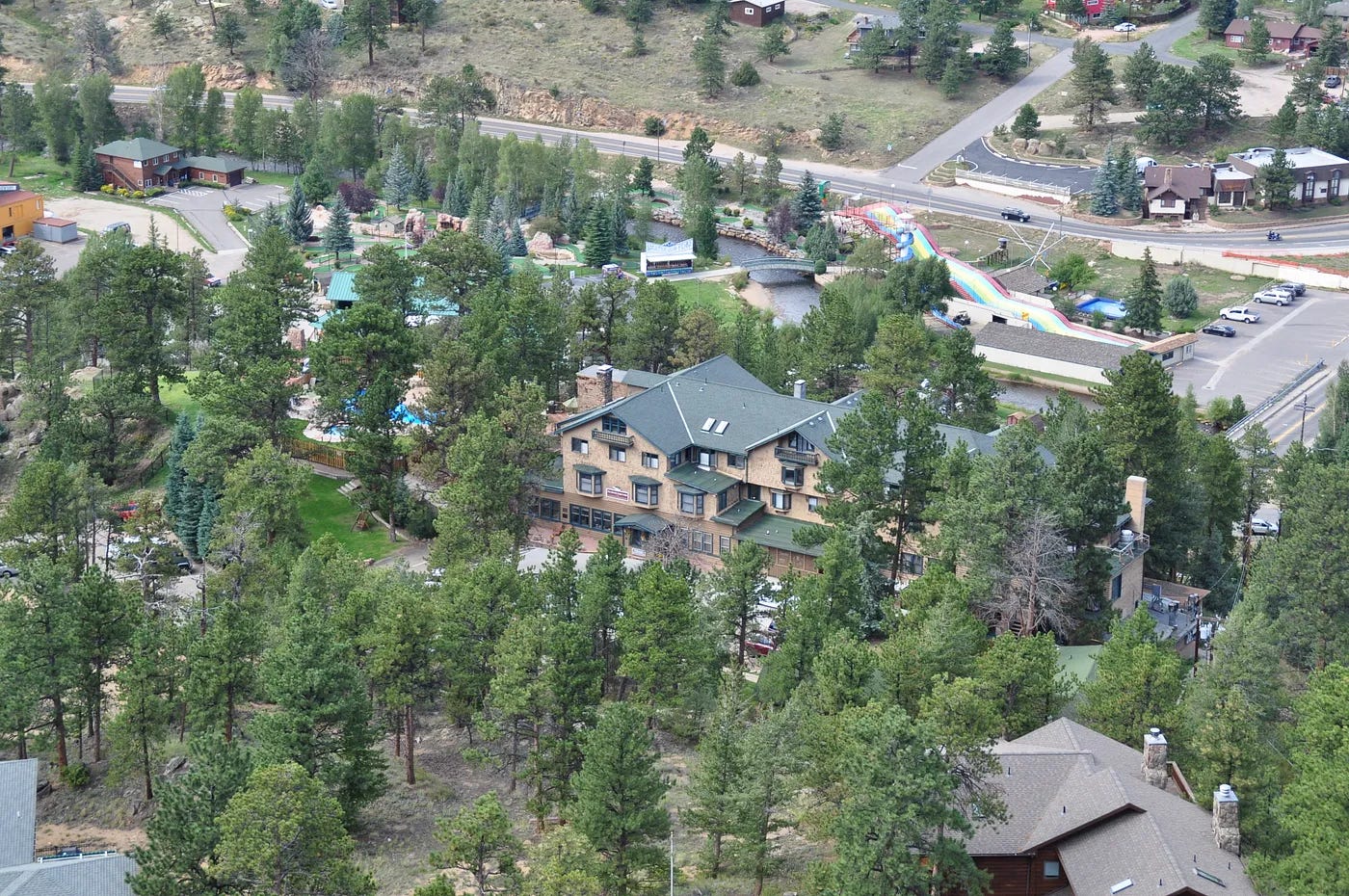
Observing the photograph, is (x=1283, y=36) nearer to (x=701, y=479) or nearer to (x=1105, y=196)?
(x=1105, y=196)

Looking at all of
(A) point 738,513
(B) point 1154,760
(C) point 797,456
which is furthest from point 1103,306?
(B) point 1154,760

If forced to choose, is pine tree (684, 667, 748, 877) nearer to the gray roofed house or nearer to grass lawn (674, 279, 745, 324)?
the gray roofed house

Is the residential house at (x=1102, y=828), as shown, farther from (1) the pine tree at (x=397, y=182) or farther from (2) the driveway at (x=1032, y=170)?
(1) the pine tree at (x=397, y=182)

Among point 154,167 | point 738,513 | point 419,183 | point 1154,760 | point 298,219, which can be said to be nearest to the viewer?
point 1154,760

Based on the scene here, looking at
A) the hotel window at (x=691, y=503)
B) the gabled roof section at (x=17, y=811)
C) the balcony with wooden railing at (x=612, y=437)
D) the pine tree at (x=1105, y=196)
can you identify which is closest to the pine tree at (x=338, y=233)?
the balcony with wooden railing at (x=612, y=437)

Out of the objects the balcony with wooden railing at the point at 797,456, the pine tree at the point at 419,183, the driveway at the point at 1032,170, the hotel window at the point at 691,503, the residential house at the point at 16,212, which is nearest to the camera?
the balcony with wooden railing at the point at 797,456

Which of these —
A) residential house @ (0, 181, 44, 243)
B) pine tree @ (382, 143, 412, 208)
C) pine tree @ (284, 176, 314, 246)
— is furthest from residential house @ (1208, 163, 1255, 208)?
residential house @ (0, 181, 44, 243)

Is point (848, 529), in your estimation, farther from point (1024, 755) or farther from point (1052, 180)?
point (1052, 180)
